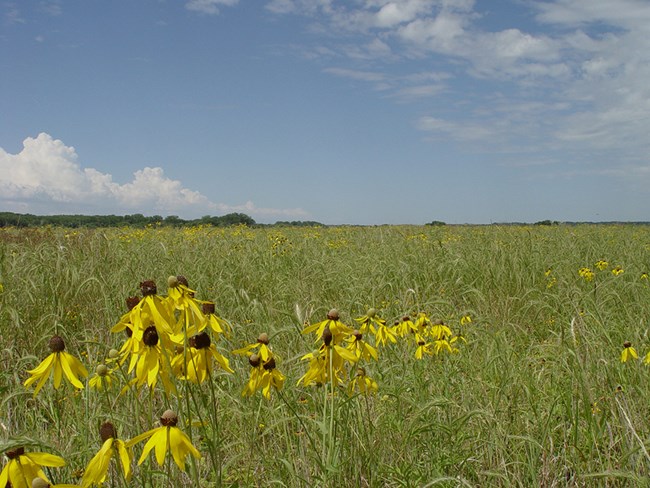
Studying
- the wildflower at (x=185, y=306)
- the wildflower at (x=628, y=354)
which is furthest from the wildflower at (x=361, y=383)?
the wildflower at (x=628, y=354)

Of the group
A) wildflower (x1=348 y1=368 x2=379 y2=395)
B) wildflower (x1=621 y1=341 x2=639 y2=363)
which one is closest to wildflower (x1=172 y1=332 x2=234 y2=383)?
wildflower (x1=348 y1=368 x2=379 y2=395)

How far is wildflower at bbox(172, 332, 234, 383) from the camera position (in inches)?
50.9

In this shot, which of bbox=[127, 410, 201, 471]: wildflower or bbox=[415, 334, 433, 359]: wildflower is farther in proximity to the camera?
bbox=[415, 334, 433, 359]: wildflower

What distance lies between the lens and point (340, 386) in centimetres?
169

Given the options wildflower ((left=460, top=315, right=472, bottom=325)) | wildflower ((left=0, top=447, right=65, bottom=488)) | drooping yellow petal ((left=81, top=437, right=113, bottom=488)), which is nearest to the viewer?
wildflower ((left=0, top=447, right=65, bottom=488))

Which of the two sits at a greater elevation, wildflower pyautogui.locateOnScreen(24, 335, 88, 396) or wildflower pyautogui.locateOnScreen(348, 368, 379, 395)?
wildflower pyautogui.locateOnScreen(24, 335, 88, 396)

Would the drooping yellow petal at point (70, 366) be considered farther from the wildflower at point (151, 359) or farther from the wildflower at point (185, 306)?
the wildflower at point (185, 306)

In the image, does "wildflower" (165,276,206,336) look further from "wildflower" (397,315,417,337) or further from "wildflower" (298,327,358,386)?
"wildflower" (397,315,417,337)

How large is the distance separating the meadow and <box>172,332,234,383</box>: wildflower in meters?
0.01

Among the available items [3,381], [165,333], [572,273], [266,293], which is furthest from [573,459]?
[572,273]

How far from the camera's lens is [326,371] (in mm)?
1509

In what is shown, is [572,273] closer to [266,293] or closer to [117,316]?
[266,293]

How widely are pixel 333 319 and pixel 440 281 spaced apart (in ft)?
11.8

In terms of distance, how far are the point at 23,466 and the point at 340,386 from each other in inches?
37.3
